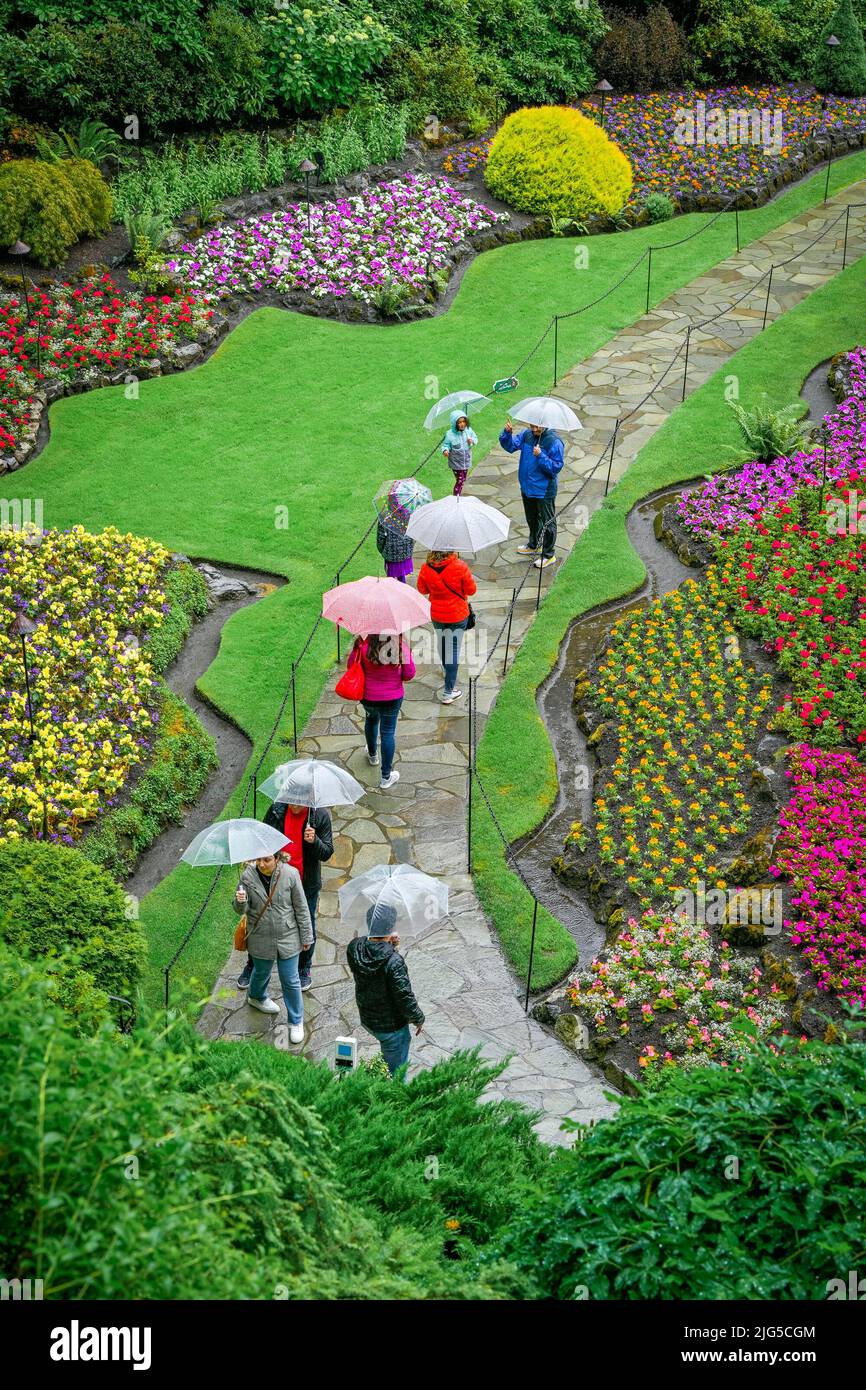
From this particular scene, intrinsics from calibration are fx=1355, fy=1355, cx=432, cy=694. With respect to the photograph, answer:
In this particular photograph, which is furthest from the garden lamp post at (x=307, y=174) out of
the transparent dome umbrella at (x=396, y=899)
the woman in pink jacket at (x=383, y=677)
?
the transparent dome umbrella at (x=396, y=899)

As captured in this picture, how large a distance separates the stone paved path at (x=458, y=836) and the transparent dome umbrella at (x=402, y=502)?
4.70ft

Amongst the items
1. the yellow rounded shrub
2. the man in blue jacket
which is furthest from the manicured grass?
the yellow rounded shrub

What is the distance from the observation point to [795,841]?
10250mm

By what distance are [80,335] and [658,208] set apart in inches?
405

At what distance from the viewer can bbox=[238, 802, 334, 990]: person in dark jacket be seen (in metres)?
9.20

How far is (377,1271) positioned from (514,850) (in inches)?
233

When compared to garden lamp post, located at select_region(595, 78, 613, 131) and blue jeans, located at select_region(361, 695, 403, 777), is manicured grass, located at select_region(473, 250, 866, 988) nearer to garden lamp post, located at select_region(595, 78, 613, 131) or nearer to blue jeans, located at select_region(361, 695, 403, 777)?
blue jeans, located at select_region(361, 695, 403, 777)

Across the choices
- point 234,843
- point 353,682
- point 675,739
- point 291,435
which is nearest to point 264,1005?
point 234,843

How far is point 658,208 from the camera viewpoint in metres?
22.6

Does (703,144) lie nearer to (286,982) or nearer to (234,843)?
(234,843)

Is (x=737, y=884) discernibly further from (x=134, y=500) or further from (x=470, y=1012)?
(x=134, y=500)

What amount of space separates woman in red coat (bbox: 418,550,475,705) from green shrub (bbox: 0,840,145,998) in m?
4.10

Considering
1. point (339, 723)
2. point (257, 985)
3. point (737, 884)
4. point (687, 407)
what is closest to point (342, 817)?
point (339, 723)

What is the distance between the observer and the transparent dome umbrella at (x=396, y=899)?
8.12 metres
